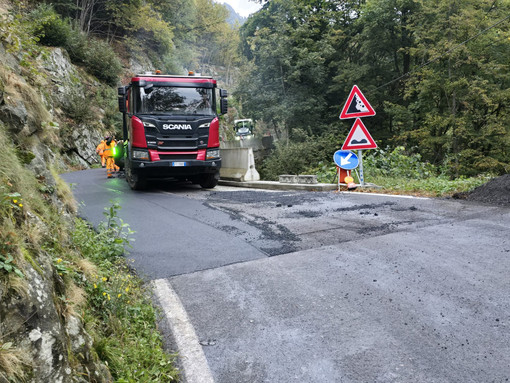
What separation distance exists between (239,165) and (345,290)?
426 inches

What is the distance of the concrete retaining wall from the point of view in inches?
537

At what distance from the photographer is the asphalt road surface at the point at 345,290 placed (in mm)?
2463

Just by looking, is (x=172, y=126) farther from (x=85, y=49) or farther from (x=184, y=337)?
(x=85, y=49)

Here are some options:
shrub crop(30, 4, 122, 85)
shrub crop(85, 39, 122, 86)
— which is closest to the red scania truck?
shrub crop(30, 4, 122, 85)

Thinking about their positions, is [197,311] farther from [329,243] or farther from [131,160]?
[131,160]

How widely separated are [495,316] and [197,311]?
238cm

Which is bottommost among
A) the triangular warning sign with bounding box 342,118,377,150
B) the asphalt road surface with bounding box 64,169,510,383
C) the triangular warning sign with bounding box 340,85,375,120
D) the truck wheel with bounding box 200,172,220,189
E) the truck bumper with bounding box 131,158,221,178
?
the asphalt road surface with bounding box 64,169,510,383

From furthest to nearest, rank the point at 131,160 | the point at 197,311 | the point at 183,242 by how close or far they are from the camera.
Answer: the point at 131,160 < the point at 183,242 < the point at 197,311

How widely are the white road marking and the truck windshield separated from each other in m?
8.19

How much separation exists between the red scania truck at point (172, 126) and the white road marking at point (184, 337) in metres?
7.67

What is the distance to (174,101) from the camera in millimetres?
11352

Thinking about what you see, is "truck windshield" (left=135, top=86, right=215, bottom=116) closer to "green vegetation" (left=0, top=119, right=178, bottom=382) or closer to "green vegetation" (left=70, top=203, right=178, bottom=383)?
"green vegetation" (left=0, top=119, right=178, bottom=382)

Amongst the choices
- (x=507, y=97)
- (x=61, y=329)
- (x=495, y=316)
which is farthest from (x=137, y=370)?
(x=507, y=97)

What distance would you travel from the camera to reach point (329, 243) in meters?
4.92
